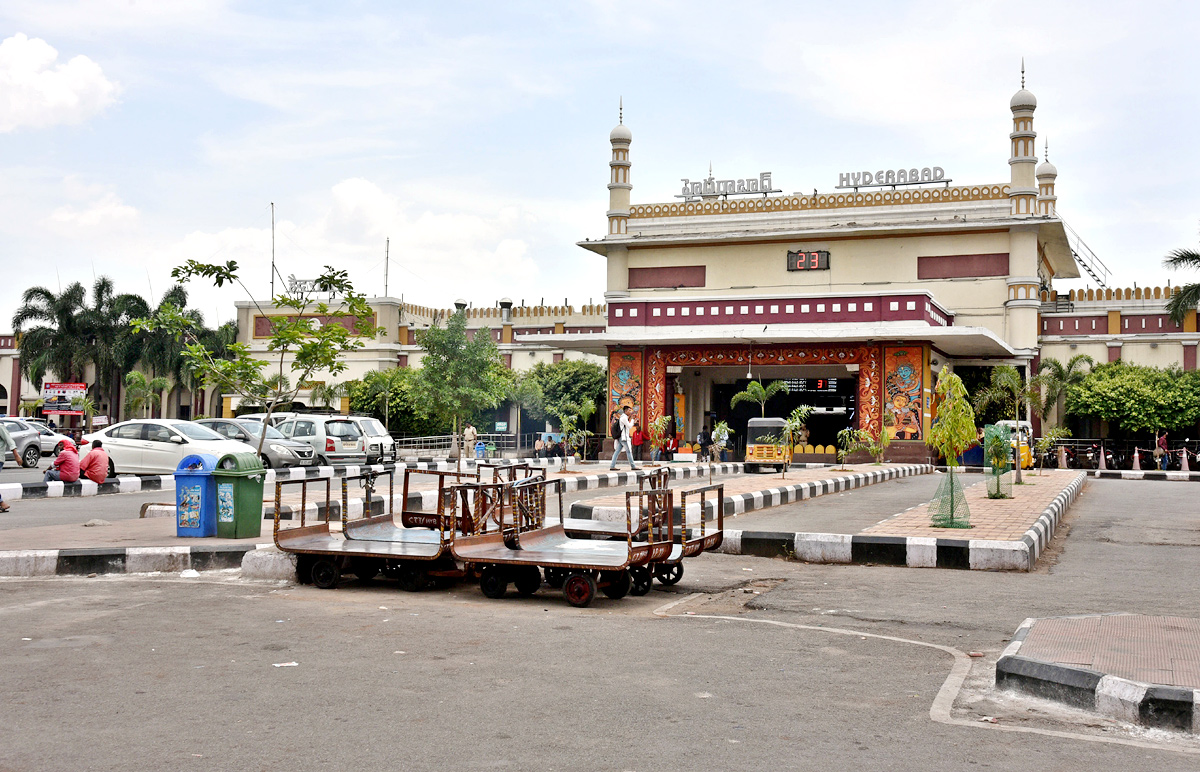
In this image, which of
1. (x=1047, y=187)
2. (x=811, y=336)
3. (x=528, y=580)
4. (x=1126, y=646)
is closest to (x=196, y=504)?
(x=528, y=580)

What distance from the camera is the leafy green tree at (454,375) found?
42219 millimetres

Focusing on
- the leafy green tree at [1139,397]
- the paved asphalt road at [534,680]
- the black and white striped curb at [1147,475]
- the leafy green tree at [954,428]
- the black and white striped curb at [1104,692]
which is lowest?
the black and white striped curb at [1147,475]

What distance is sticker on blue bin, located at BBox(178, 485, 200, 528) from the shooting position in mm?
10930

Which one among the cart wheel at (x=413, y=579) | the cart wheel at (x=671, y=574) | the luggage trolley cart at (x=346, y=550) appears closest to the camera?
the luggage trolley cart at (x=346, y=550)

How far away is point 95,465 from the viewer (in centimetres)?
1822

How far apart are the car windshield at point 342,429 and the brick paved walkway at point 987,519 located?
14.6 metres

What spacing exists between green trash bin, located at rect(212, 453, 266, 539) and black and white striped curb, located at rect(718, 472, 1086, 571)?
5056mm

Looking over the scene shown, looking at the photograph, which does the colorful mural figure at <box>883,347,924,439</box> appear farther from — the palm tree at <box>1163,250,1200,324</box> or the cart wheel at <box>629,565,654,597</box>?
the cart wheel at <box>629,565,654,597</box>

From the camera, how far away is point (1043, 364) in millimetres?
39594

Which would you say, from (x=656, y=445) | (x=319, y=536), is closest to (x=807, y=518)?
(x=319, y=536)

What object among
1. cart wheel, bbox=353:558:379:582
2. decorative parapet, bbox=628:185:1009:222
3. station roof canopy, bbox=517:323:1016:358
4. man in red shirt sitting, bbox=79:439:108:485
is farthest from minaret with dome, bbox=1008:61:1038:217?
cart wheel, bbox=353:558:379:582

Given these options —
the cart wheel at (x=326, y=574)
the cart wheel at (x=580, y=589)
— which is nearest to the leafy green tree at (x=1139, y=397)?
the cart wheel at (x=580, y=589)

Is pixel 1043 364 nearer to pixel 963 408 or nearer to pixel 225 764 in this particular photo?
pixel 963 408

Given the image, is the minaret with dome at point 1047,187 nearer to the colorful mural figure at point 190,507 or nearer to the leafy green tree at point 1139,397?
the leafy green tree at point 1139,397
